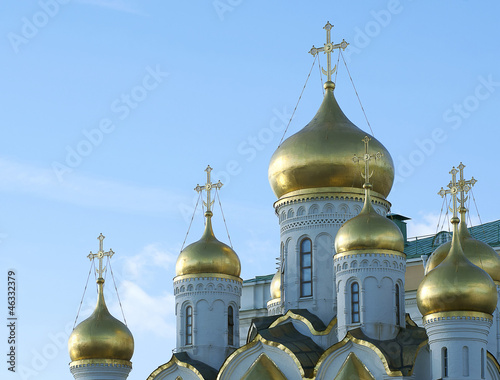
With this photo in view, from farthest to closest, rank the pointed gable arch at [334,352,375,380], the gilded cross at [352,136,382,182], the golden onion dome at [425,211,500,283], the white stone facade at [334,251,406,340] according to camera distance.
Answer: the golden onion dome at [425,211,500,283] < the gilded cross at [352,136,382,182] < the white stone facade at [334,251,406,340] < the pointed gable arch at [334,352,375,380]

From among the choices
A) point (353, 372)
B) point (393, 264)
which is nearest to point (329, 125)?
point (393, 264)

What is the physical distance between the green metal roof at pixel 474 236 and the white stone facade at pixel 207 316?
10512mm

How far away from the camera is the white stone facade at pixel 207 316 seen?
28.9 m

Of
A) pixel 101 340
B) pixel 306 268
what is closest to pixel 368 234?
pixel 306 268

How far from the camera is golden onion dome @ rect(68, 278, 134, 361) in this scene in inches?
1151

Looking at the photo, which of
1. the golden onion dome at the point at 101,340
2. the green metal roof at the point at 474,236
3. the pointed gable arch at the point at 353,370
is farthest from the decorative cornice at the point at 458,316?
the green metal roof at the point at 474,236

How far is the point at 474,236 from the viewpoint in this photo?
38.7 m

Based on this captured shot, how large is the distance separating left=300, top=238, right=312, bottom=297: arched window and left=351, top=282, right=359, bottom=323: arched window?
185cm

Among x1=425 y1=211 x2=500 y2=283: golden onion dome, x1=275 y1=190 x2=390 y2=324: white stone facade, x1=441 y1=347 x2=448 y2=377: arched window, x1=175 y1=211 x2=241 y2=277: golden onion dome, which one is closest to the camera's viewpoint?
x1=441 y1=347 x2=448 y2=377: arched window

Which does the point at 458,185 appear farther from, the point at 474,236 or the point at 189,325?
the point at 474,236

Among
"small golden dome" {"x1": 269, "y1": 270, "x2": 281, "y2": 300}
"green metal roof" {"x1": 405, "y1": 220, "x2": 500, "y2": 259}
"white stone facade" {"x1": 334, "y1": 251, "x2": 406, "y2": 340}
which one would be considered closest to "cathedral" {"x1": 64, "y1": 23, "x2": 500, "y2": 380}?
"white stone facade" {"x1": 334, "y1": 251, "x2": 406, "y2": 340}

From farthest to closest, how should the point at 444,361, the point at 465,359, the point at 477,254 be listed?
the point at 477,254 < the point at 444,361 < the point at 465,359

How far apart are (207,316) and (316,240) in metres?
2.93

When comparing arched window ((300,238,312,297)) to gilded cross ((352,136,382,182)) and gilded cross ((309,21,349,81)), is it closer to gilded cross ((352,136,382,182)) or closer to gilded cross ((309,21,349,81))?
gilded cross ((352,136,382,182))
